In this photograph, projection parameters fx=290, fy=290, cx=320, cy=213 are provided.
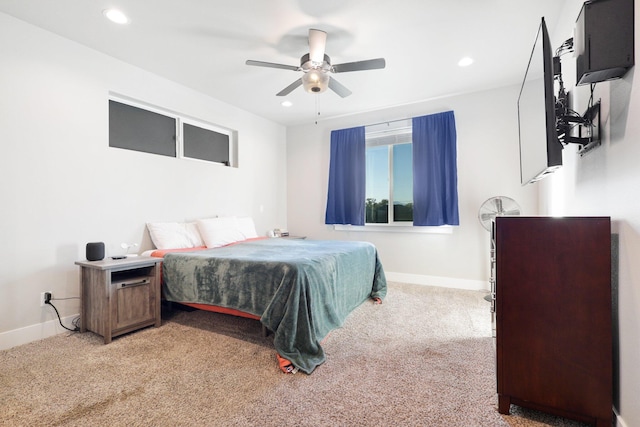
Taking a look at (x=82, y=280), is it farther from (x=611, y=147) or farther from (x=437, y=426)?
(x=611, y=147)

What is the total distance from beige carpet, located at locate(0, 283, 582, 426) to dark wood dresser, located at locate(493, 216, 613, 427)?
17 centimetres

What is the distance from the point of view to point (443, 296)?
11.6ft

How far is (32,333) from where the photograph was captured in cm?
237

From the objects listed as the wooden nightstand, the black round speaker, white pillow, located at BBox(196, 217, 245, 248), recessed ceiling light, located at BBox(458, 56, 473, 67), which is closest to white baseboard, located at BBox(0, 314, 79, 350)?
the wooden nightstand

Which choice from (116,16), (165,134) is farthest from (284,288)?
(165,134)

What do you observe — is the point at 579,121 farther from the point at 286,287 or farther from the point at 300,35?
the point at 300,35

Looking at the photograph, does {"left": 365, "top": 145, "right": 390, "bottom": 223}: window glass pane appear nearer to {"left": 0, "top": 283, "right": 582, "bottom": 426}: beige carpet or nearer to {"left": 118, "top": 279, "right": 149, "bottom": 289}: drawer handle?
{"left": 0, "top": 283, "right": 582, "bottom": 426}: beige carpet

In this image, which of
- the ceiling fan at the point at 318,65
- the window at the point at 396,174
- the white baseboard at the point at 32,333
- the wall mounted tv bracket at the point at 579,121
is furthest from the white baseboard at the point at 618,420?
the white baseboard at the point at 32,333

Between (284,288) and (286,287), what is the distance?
17mm

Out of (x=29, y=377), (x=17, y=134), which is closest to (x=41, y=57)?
(x=17, y=134)

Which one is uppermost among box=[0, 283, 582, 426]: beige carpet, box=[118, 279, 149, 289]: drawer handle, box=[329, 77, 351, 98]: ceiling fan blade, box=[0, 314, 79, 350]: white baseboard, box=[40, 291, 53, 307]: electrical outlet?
box=[329, 77, 351, 98]: ceiling fan blade

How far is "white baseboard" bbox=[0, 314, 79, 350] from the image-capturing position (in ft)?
7.36

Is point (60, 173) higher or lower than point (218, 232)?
higher

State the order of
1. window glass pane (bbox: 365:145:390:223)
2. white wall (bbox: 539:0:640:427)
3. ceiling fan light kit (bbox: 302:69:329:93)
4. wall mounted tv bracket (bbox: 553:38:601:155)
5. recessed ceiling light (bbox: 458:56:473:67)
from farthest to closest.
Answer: window glass pane (bbox: 365:145:390:223) → recessed ceiling light (bbox: 458:56:473:67) → ceiling fan light kit (bbox: 302:69:329:93) → wall mounted tv bracket (bbox: 553:38:601:155) → white wall (bbox: 539:0:640:427)
